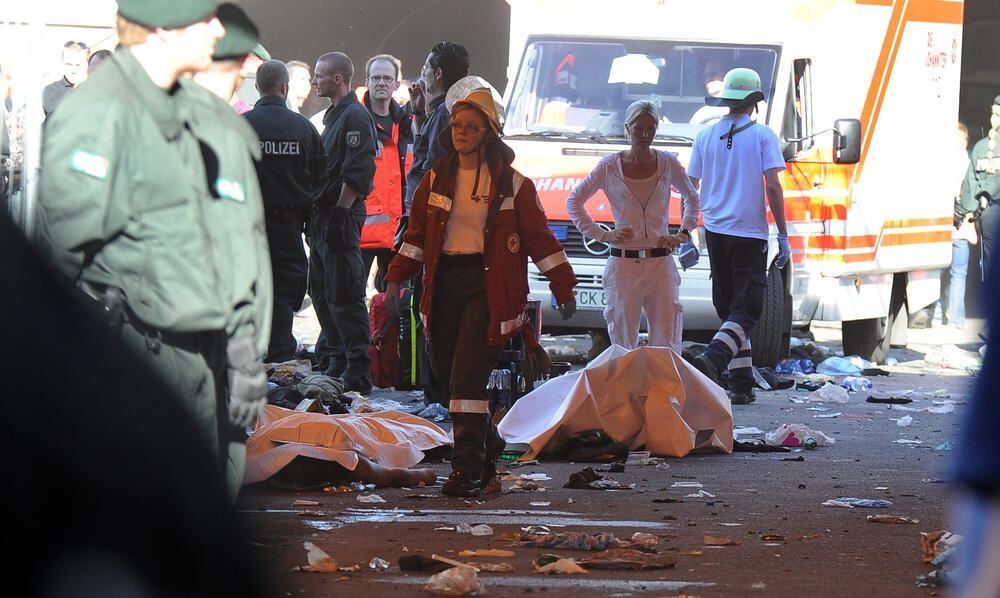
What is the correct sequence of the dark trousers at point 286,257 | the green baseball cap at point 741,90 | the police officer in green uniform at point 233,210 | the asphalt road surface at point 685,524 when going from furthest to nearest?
the green baseball cap at point 741,90 → the dark trousers at point 286,257 → the asphalt road surface at point 685,524 → the police officer in green uniform at point 233,210

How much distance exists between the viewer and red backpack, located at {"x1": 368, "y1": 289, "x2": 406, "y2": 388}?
12773mm

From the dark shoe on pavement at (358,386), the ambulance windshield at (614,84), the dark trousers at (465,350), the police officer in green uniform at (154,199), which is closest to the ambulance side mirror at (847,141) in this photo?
the ambulance windshield at (614,84)

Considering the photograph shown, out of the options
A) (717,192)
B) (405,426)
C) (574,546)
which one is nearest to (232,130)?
(574,546)

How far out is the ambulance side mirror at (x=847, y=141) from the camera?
1382 centimetres

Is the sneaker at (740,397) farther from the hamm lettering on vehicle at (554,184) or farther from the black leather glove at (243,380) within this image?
the black leather glove at (243,380)

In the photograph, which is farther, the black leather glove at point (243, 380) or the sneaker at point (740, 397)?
the sneaker at point (740, 397)

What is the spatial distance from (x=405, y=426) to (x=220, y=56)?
5.22m

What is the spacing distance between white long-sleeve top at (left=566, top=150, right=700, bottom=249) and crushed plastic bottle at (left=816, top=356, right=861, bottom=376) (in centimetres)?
468

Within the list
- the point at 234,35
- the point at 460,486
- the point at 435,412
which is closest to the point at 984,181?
the point at 435,412

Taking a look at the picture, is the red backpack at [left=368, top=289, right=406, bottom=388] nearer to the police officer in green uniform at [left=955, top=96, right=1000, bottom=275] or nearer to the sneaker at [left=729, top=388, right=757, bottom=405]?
the sneaker at [left=729, top=388, right=757, bottom=405]

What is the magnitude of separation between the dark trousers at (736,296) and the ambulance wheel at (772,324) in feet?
4.62

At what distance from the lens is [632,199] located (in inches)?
454

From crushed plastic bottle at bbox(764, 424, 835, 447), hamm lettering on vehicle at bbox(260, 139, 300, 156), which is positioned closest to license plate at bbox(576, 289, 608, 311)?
crushed plastic bottle at bbox(764, 424, 835, 447)

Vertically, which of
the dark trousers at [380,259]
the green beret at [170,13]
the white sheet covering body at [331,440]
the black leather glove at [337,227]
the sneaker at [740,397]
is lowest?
the sneaker at [740,397]
